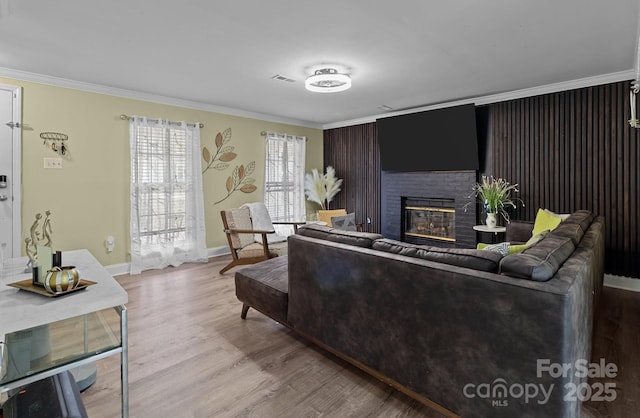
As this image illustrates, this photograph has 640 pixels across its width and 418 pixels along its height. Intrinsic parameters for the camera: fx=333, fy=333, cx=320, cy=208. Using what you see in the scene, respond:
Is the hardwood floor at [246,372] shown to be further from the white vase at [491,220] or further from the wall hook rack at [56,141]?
the wall hook rack at [56,141]

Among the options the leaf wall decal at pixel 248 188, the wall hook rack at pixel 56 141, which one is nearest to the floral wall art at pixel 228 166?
the leaf wall decal at pixel 248 188

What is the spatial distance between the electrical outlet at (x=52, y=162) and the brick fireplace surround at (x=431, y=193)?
181 inches

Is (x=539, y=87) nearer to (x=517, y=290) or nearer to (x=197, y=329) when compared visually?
(x=517, y=290)

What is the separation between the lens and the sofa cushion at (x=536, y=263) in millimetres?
1326

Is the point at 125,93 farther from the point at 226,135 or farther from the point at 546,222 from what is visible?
the point at 546,222

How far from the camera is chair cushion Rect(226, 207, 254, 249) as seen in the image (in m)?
4.31

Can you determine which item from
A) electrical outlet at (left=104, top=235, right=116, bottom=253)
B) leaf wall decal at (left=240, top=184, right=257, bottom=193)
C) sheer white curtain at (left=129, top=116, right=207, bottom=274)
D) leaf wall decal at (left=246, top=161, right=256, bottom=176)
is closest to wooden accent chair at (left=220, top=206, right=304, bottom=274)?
sheer white curtain at (left=129, top=116, right=207, bottom=274)

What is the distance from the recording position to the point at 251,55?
311 cm

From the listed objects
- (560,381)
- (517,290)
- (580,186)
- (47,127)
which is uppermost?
(47,127)

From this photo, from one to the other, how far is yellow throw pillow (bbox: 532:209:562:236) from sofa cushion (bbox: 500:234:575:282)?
1.99 m

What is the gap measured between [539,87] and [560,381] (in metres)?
4.01

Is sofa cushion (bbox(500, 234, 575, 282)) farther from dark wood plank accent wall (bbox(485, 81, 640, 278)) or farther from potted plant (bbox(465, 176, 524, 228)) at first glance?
dark wood plank accent wall (bbox(485, 81, 640, 278))

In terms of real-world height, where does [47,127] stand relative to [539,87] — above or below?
below

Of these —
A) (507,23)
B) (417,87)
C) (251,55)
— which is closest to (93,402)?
(251,55)
